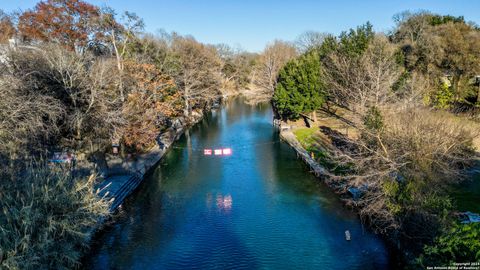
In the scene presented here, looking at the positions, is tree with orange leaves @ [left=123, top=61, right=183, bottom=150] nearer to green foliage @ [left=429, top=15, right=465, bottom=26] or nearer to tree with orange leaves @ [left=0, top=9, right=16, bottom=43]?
tree with orange leaves @ [left=0, top=9, right=16, bottom=43]

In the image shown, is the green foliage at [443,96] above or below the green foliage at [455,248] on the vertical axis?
above

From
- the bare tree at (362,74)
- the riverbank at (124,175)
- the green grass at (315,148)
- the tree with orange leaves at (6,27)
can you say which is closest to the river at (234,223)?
the riverbank at (124,175)

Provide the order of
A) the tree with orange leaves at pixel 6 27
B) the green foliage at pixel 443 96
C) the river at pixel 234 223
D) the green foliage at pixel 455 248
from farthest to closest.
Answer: the tree with orange leaves at pixel 6 27 < the green foliage at pixel 443 96 < the river at pixel 234 223 < the green foliage at pixel 455 248

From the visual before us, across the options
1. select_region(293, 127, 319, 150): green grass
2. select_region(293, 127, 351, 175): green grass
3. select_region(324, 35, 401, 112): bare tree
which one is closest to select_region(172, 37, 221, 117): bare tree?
select_region(293, 127, 319, 150): green grass

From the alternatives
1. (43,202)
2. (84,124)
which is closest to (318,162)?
(84,124)

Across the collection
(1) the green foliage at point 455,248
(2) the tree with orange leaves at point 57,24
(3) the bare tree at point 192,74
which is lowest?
Answer: (1) the green foliage at point 455,248

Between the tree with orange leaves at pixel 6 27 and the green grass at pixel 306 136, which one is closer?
the green grass at pixel 306 136

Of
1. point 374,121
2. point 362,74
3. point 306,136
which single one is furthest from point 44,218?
point 362,74

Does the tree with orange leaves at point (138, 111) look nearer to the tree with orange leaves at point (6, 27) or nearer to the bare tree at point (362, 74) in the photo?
the bare tree at point (362, 74)
